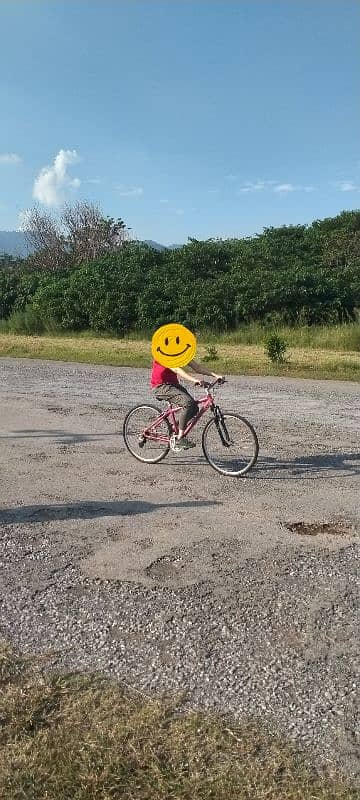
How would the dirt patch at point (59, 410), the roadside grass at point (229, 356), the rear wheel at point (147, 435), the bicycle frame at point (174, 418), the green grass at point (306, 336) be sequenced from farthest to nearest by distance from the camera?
the green grass at point (306, 336) < the roadside grass at point (229, 356) < the dirt patch at point (59, 410) < the rear wheel at point (147, 435) < the bicycle frame at point (174, 418)

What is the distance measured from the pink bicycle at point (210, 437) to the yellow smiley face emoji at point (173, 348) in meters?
0.39

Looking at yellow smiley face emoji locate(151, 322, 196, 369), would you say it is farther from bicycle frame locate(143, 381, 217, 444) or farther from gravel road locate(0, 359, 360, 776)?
gravel road locate(0, 359, 360, 776)

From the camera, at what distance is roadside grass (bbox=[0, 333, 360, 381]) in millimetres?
15133

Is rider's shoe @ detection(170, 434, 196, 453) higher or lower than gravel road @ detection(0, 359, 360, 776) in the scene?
higher

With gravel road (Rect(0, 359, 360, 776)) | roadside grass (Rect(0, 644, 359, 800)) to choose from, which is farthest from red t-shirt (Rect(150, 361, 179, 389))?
roadside grass (Rect(0, 644, 359, 800))

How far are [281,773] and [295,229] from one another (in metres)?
42.2

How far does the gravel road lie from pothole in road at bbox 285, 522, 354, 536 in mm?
20

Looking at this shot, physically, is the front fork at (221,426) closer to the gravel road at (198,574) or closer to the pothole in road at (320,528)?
the gravel road at (198,574)

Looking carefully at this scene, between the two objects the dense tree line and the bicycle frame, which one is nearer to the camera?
the bicycle frame

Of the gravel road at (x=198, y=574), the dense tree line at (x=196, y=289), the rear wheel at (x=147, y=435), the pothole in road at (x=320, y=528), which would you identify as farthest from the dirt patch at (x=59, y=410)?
the dense tree line at (x=196, y=289)

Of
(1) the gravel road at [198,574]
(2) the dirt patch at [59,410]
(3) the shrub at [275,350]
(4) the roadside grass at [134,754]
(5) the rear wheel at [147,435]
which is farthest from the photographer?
(3) the shrub at [275,350]

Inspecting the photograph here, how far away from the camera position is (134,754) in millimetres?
2641

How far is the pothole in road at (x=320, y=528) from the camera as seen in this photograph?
16.6 feet

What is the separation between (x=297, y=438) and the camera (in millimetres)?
8375
